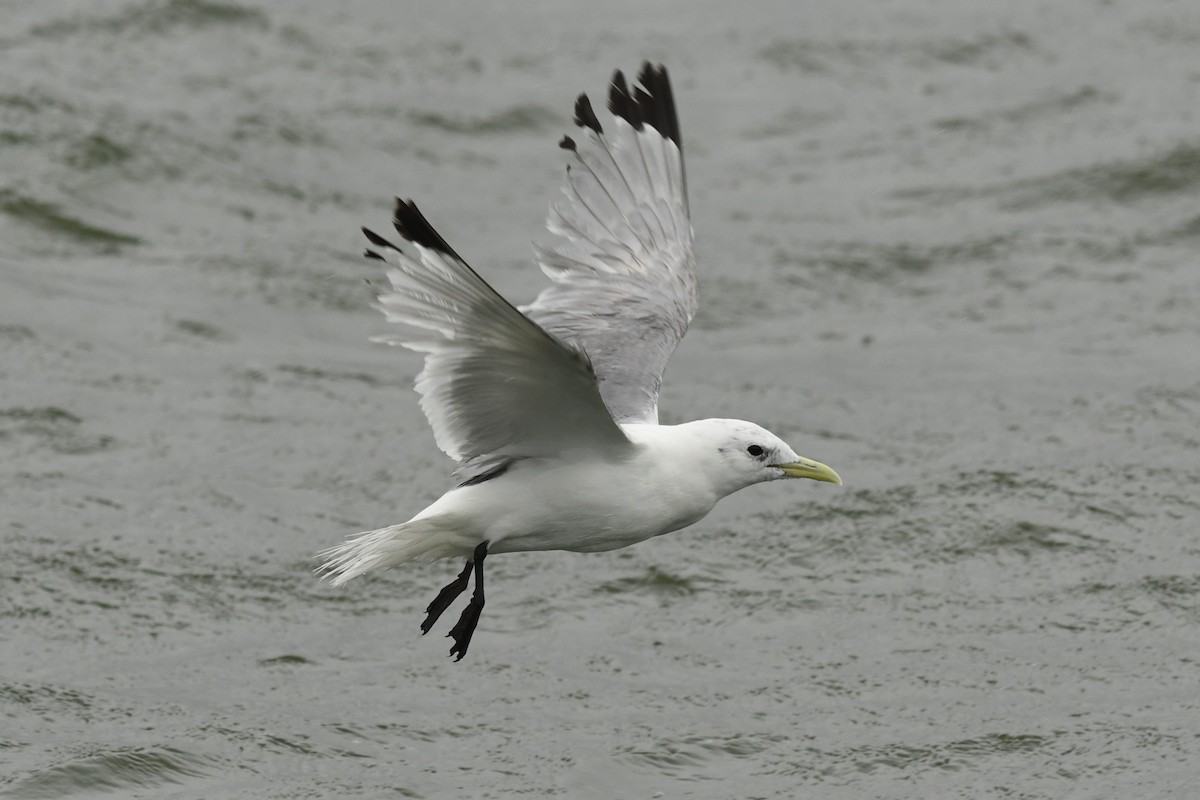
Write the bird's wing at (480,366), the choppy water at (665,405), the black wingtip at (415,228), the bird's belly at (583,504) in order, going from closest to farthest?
the black wingtip at (415,228), the bird's wing at (480,366), the bird's belly at (583,504), the choppy water at (665,405)

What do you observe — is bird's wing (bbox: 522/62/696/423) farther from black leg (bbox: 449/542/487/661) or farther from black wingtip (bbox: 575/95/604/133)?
black leg (bbox: 449/542/487/661)

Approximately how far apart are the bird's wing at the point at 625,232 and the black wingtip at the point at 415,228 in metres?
2.08

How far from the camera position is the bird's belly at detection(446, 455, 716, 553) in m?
6.98

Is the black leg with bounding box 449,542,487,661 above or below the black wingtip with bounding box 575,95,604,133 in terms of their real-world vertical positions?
below

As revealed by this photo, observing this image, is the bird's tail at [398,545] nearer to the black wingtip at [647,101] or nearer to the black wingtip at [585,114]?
the black wingtip at [585,114]

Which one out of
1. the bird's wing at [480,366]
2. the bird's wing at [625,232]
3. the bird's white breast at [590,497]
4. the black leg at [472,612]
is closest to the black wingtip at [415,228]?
the bird's wing at [480,366]

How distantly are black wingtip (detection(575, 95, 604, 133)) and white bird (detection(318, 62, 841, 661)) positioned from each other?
0.4 inches

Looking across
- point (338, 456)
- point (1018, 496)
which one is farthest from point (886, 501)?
point (338, 456)

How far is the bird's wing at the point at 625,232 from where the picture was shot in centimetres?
834

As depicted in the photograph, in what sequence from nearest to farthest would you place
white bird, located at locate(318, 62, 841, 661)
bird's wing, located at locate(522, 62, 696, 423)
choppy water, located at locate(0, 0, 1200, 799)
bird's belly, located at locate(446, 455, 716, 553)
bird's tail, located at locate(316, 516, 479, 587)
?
A: white bird, located at locate(318, 62, 841, 661)
bird's belly, located at locate(446, 455, 716, 553)
bird's tail, located at locate(316, 516, 479, 587)
bird's wing, located at locate(522, 62, 696, 423)
choppy water, located at locate(0, 0, 1200, 799)

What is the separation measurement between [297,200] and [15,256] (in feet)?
6.93

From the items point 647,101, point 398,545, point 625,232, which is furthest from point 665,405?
point 398,545

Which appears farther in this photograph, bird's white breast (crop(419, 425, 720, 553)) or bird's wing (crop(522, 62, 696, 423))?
bird's wing (crop(522, 62, 696, 423))

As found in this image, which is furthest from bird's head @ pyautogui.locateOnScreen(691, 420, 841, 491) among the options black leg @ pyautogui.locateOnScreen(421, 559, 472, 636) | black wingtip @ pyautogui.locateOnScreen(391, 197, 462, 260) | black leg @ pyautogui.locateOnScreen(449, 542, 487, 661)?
black wingtip @ pyautogui.locateOnScreen(391, 197, 462, 260)
